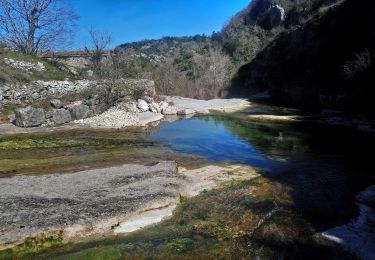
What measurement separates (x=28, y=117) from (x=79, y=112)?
13.0 ft

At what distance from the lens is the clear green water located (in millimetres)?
8102

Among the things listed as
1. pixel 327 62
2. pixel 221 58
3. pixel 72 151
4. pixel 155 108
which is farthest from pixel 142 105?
pixel 221 58

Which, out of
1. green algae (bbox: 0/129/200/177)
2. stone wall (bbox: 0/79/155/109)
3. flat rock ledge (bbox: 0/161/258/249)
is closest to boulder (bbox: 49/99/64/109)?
stone wall (bbox: 0/79/155/109)

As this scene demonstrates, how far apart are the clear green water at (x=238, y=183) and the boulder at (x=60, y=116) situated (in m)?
3.33

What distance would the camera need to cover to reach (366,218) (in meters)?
9.78

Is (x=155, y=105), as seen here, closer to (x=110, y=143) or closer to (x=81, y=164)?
(x=110, y=143)

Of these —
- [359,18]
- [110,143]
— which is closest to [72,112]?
[110,143]

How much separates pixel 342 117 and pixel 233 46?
5029 centimetres

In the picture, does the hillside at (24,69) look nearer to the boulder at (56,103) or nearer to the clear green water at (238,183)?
the boulder at (56,103)

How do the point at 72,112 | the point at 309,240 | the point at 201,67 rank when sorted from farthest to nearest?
the point at 201,67 < the point at 72,112 < the point at 309,240

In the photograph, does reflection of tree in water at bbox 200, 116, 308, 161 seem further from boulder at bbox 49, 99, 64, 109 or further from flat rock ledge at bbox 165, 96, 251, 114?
boulder at bbox 49, 99, 64, 109

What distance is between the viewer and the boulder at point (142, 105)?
3169cm

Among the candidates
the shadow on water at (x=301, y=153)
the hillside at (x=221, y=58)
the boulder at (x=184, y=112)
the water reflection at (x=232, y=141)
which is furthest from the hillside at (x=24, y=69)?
the shadow on water at (x=301, y=153)

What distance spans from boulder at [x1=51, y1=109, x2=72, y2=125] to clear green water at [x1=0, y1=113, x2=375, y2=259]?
3.33 m
